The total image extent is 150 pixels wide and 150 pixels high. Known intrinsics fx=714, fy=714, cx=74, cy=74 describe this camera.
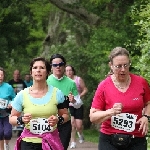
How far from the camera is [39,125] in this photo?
8312 millimetres

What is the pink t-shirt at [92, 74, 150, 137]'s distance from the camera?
7.68m

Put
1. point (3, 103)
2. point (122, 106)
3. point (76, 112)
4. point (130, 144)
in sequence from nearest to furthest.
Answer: point (122, 106) → point (130, 144) → point (3, 103) → point (76, 112)

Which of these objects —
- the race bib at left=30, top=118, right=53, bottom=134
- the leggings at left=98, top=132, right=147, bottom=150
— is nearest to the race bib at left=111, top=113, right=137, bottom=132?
the leggings at left=98, top=132, right=147, bottom=150

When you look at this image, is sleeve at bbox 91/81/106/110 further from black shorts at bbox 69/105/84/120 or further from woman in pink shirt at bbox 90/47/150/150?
black shorts at bbox 69/105/84/120

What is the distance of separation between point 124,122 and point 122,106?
0.78ft

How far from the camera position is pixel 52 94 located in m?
8.45

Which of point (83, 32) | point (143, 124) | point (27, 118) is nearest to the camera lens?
point (143, 124)

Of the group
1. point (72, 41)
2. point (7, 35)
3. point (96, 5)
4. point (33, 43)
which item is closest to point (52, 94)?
point (96, 5)

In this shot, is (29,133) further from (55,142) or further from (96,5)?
(96,5)

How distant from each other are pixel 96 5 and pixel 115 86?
1180 centimetres

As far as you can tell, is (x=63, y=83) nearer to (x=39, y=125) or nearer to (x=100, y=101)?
(x=39, y=125)

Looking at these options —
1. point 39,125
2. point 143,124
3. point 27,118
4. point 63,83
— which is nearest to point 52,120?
point 39,125

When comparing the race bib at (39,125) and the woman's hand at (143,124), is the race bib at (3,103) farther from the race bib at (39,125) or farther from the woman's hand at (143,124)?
the woman's hand at (143,124)

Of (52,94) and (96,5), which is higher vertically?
(96,5)
